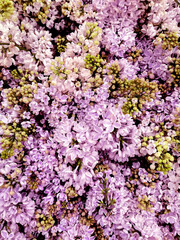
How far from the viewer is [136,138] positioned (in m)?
1.66

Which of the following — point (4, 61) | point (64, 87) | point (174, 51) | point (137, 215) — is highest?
point (174, 51)

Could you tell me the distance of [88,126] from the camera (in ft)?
5.59

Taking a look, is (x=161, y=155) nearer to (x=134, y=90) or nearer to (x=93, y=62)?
(x=134, y=90)

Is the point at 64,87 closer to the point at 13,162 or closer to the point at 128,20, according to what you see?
the point at 13,162

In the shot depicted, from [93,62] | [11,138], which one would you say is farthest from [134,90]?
[11,138]

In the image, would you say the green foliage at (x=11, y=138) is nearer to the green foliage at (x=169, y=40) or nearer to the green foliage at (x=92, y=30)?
the green foliage at (x=92, y=30)

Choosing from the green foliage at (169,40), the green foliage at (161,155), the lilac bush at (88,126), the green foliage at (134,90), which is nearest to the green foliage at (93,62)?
the lilac bush at (88,126)

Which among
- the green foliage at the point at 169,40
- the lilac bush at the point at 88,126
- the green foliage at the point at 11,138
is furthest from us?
the green foliage at the point at 169,40

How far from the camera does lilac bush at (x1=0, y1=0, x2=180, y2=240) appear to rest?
1.63 meters

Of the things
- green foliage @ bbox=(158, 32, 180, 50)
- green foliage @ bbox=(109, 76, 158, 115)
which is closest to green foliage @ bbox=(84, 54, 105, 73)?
green foliage @ bbox=(109, 76, 158, 115)

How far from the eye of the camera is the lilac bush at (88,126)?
163cm

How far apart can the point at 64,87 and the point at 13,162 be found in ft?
2.67

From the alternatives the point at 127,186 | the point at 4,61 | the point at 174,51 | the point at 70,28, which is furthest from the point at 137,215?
the point at 70,28

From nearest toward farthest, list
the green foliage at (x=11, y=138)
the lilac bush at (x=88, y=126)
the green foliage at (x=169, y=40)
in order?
1. the green foliage at (x=11, y=138)
2. the lilac bush at (x=88, y=126)
3. the green foliage at (x=169, y=40)
